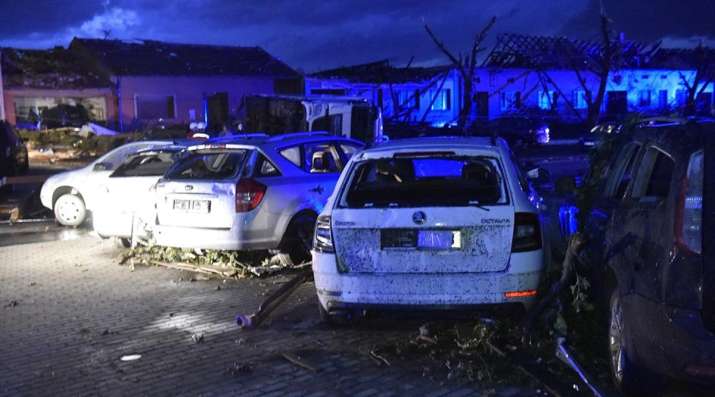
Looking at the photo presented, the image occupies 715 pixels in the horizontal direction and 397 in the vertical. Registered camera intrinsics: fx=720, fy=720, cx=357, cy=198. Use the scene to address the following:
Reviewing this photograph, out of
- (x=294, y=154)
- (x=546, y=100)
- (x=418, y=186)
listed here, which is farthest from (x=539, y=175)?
(x=546, y=100)

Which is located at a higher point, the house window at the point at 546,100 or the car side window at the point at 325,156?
the house window at the point at 546,100

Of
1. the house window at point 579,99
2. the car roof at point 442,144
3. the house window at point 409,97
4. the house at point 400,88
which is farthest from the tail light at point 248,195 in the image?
the house window at point 579,99

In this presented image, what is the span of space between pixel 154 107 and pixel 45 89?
529 centimetres

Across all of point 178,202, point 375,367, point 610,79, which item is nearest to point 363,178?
point 375,367

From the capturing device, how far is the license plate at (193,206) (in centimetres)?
816

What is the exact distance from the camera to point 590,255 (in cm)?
534

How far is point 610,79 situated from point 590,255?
136ft

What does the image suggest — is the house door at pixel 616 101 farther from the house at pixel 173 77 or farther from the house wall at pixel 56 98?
the house wall at pixel 56 98

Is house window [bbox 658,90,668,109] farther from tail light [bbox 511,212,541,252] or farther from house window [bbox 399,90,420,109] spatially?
tail light [bbox 511,212,541,252]

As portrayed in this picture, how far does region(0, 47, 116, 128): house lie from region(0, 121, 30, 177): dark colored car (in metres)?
16.6

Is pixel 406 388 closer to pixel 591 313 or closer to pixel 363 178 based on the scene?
pixel 591 313

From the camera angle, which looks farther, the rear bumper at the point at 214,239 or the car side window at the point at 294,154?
the car side window at the point at 294,154

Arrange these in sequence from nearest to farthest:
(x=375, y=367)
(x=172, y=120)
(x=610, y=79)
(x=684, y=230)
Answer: (x=684, y=230)
(x=375, y=367)
(x=172, y=120)
(x=610, y=79)

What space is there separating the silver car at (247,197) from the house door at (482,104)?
1319 inches
